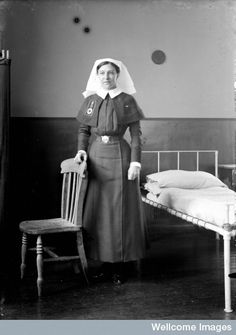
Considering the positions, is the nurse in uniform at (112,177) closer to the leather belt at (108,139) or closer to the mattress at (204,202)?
the leather belt at (108,139)

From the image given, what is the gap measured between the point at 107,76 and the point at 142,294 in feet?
5.58

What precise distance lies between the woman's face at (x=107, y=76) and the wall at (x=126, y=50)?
4.02ft

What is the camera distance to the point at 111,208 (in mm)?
3523

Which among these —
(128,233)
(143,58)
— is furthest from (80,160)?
(143,58)

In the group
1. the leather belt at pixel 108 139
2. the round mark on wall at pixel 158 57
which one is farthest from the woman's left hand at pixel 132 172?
the round mark on wall at pixel 158 57

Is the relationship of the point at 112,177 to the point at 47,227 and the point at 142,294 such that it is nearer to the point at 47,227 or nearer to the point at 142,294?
the point at 47,227

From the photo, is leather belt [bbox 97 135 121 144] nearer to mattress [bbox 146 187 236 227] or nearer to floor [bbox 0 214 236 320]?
mattress [bbox 146 187 236 227]

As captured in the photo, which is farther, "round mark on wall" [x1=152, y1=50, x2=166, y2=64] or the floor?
"round mark on wall" [x1=152, y1=50, x2=166, y2=64]

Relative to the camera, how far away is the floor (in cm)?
287

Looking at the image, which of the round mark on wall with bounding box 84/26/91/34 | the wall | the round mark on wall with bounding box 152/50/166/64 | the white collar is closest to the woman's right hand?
the white collar

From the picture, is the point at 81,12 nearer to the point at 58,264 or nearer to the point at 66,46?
the point at 66,46

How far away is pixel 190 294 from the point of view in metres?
3.26

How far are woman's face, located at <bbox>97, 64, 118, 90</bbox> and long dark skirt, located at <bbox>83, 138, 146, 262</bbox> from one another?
444 mm

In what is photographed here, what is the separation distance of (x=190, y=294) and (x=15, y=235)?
2.15 meters
